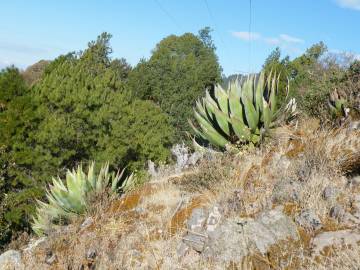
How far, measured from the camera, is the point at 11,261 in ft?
14.5

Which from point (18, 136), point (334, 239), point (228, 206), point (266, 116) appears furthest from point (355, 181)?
point (18, 136)

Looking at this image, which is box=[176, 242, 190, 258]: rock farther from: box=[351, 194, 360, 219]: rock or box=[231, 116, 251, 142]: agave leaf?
box=[231, 116, 251, 142]: agave leaf

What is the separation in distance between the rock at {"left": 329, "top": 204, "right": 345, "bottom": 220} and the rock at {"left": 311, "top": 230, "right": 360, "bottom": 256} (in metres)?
0.25

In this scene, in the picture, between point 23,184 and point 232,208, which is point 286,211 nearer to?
point 232,208

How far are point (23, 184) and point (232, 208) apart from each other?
65.9 feet

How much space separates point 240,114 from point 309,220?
3.08 metres

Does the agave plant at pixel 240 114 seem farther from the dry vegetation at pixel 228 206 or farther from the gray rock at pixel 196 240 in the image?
the gray rock at pixel 196 240

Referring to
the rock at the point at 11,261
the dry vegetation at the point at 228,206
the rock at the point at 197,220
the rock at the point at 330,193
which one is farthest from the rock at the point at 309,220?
the rock at the point at 11,261

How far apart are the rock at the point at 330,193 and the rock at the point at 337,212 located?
6.0 inches

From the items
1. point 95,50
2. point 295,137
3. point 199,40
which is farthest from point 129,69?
point 295,137

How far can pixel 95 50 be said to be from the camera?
39219mm

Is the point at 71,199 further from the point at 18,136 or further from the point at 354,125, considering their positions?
the point at 18,136

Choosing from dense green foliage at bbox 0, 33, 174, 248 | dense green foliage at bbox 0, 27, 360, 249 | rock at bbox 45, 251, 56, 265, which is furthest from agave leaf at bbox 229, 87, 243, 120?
dense green foliage at bbox 0, 33, 174, 248

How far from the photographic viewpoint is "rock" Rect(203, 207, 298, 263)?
153 inches
